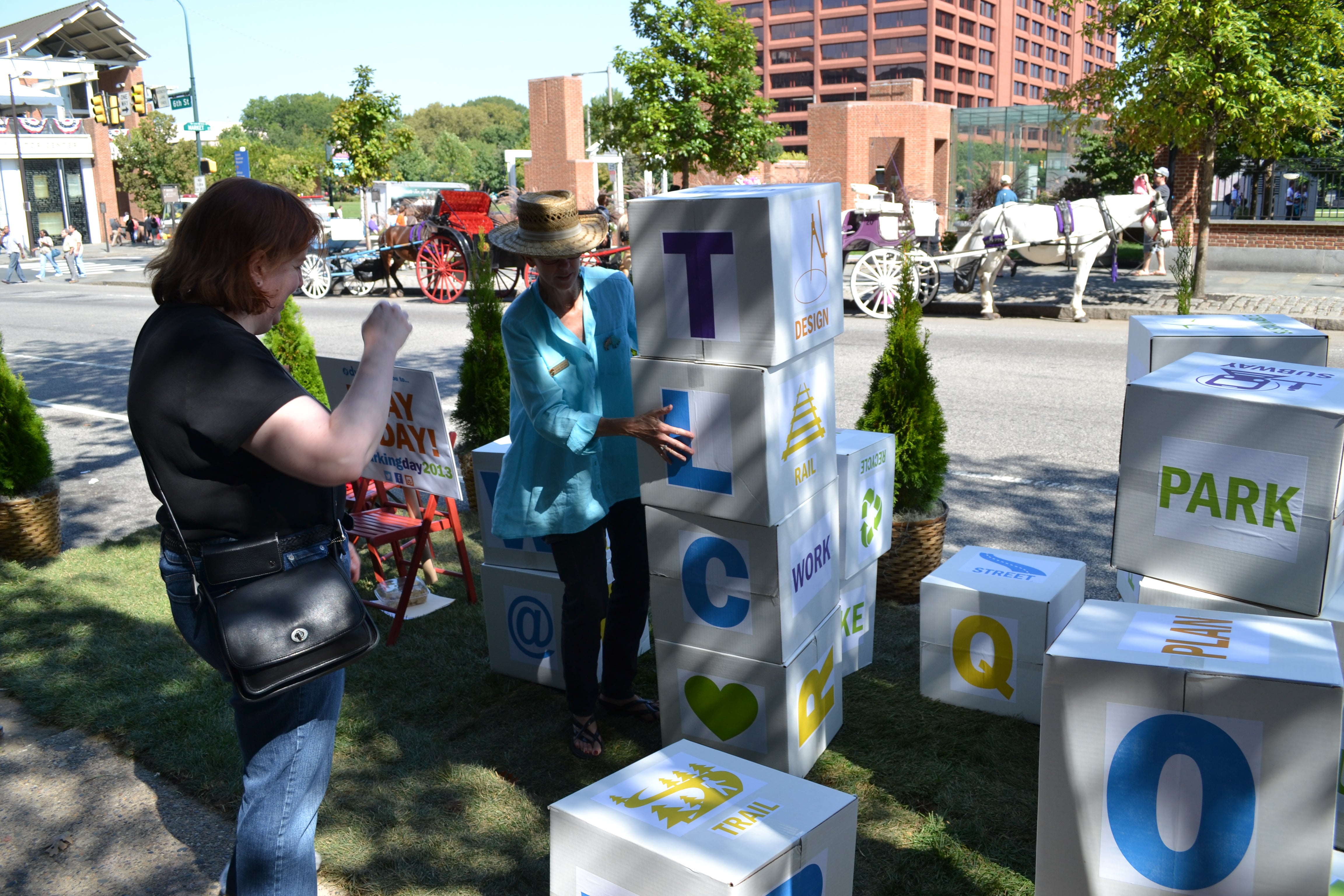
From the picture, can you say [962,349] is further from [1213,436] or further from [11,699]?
[11,699]

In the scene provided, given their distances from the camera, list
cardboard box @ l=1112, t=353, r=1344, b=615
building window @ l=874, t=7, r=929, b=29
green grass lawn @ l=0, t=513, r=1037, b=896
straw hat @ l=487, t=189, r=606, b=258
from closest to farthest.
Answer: cardboard box @ l=1112, t=353, r=1344, b=615
green grass lawn @ l=0, t=513, r=1037, b=896
straw hat @ l=487, t=189, r=606, b=258
building window @ l=874, t=7, r=929, b=29

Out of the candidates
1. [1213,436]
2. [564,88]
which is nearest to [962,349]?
[1213,436]

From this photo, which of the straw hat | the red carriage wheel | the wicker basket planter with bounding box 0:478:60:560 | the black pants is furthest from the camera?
the red carriage wheel

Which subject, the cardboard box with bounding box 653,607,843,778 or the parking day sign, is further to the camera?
the parking day sign

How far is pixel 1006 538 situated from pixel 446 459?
10.2 ft

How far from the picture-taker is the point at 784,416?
2.96 m

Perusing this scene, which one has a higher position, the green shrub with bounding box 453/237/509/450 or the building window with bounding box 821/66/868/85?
the building window with bounding box 821/66/868/85

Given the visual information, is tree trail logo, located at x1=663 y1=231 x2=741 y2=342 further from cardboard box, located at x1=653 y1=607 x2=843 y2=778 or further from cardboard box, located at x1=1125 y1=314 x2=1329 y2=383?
cardboard box, located at x1=1125 y1=314 x2=1329 y2=383

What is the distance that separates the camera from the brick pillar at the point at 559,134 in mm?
35875

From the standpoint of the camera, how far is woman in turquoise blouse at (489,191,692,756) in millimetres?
3162

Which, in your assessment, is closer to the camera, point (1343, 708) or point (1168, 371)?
point (1343, 708)

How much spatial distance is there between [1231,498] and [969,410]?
6.17 metres

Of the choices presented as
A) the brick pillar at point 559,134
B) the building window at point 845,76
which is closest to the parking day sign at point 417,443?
the brick pillar at point 559,134

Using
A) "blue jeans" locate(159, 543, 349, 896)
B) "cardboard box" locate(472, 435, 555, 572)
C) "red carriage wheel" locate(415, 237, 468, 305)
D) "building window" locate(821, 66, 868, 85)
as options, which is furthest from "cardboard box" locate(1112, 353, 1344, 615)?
"building window" locate(821, 66, 868, 85)
